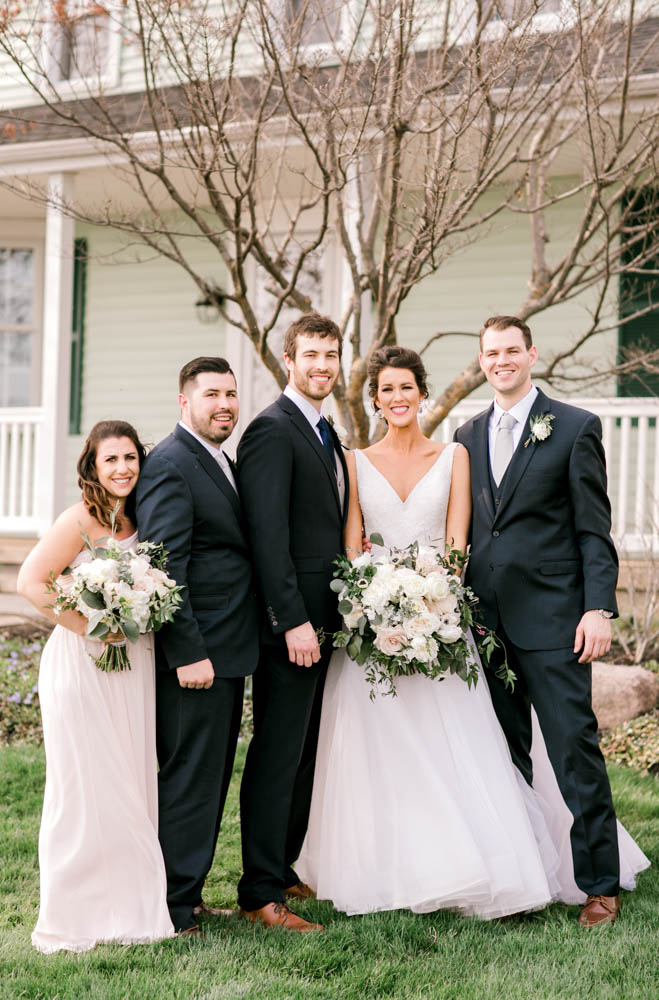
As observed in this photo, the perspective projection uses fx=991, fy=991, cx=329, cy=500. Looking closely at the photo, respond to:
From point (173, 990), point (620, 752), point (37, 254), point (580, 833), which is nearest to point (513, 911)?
point (580, 833)

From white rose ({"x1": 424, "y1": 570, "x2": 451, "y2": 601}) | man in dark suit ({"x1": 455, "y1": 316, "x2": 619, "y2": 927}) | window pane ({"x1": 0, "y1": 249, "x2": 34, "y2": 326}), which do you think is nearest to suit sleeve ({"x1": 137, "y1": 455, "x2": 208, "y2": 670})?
white rose ({"x1": 424, "y1": 570, "x2": 451, "y2": 601})

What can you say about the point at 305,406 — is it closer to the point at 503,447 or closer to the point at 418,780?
the point at 503,447

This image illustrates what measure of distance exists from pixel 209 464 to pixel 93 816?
1.40 metres

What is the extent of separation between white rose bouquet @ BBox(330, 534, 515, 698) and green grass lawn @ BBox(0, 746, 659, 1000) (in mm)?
940

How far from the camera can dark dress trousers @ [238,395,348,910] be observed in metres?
3.95

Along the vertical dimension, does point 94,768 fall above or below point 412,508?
below

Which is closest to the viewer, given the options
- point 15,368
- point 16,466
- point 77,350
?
point 16,466

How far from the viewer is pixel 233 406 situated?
400cm

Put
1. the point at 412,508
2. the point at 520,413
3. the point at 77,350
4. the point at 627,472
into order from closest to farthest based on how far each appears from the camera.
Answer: the point at 520,413
the point at 412,508
the point at 627,472
the point at 77,350

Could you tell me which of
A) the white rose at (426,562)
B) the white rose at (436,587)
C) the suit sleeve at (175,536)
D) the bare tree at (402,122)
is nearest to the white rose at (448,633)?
the white rose at (436,587)

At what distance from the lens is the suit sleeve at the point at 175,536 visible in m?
3.75

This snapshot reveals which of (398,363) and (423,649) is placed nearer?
(423,649)

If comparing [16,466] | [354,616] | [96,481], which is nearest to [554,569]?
[354,616]

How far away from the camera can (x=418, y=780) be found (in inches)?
161
